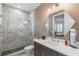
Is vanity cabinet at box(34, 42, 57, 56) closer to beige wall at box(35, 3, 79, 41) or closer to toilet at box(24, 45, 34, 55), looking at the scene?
toilet at box(24, 45, 34, 55)

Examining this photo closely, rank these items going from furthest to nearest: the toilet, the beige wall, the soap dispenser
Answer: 1. the toilet
2. the beige wall
3. the soap dispenser

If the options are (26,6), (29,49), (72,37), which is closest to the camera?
(72,37)

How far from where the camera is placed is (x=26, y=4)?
1.81 metres

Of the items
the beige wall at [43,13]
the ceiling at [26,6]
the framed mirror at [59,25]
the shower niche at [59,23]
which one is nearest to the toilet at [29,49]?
the beige wall at [43,13]

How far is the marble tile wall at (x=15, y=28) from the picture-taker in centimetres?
183

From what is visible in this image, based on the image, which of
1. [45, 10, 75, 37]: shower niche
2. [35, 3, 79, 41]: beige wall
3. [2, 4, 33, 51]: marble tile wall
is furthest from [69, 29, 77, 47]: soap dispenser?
[2, 4, 33, 51]: marble tile wall

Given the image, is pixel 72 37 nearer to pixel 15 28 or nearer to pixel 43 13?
pixel 43 13

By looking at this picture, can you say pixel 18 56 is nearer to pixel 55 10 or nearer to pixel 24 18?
Answer: pixel 24 18

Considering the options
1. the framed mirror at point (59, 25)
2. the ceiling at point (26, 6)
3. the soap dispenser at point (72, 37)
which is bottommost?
the soap dispenser at point (72, 37)

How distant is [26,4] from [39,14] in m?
0.36

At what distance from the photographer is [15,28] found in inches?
73.5

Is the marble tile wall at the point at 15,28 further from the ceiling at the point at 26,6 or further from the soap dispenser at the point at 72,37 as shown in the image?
the soap dispenser at the point at 72,37

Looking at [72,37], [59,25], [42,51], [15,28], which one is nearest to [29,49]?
[42,51]

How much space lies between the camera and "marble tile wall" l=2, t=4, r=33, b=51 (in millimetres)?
1827
